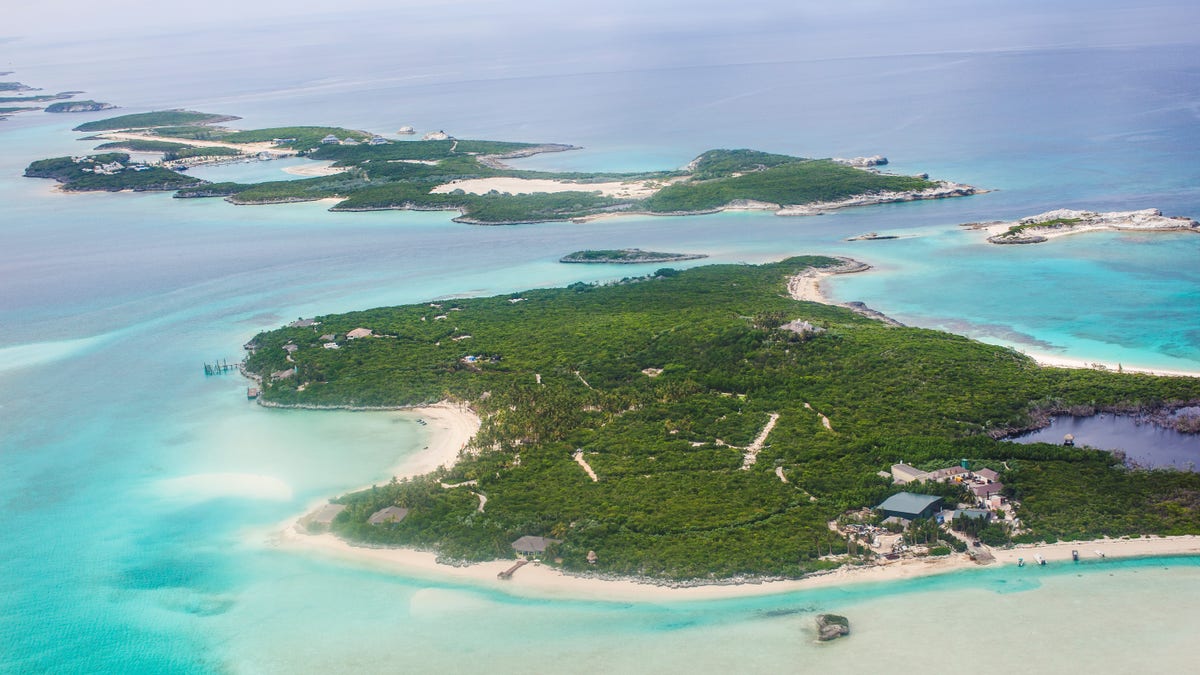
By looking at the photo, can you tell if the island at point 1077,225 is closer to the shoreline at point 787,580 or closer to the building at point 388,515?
the shoreline at point 787,580

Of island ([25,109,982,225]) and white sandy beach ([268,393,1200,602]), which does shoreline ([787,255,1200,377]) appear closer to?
white sandy beach ([268,393,1200,602])

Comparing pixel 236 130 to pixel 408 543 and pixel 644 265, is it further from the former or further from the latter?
pixel 408 543

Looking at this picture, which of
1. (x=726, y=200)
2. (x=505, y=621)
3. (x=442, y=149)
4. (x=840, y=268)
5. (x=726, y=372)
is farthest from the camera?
(x=442, y=149)

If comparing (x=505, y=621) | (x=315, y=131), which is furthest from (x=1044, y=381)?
(x=315, y=131)

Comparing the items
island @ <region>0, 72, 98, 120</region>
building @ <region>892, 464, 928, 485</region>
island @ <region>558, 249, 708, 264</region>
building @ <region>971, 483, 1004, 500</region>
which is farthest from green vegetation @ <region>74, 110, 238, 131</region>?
building @ <region>971, 483, 1004, 500</region>

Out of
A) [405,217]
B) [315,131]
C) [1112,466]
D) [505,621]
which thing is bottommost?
[505,621]

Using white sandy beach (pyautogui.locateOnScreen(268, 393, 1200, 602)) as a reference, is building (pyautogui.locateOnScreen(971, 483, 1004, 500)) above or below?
above
